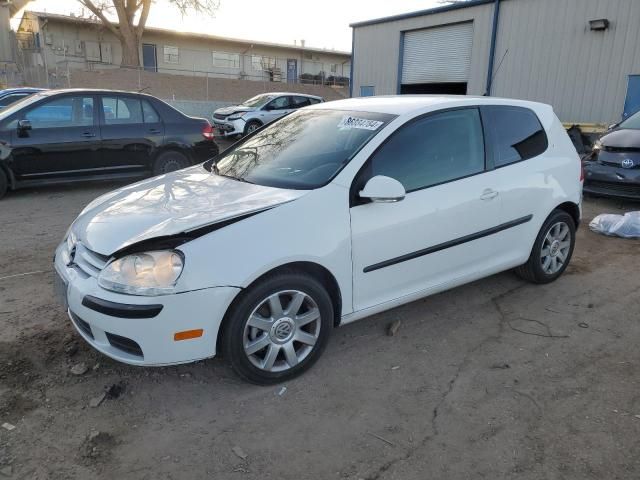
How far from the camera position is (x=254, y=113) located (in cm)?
1599

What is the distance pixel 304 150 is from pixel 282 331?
52.6 inches

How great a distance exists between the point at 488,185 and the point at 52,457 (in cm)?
316

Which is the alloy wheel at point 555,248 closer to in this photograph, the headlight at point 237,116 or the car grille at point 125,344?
the car grille at point 125,344

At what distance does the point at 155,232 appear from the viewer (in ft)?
9.00

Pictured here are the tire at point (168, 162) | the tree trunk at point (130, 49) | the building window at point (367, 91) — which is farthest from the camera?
the tree trunk at point (130, 49)

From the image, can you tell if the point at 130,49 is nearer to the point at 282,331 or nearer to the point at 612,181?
the point at 612,181

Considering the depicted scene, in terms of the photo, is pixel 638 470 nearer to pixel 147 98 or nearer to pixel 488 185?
pixel 488 185

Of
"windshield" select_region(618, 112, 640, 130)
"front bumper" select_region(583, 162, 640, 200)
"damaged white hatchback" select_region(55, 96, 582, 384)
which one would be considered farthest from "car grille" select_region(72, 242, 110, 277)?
"windshield" select_region(618, 112, 640, 130)

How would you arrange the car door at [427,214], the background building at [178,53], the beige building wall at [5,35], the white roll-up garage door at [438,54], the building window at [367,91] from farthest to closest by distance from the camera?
the beige building wall at [5,35], the background building at [178,53], the building window at [367,91], the white roll-up garage door at [438,54], the car door at [427,214]

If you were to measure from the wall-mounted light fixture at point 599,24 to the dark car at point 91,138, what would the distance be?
1061 centimetres

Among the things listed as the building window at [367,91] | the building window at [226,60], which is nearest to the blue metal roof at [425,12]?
the building window at [367,91]

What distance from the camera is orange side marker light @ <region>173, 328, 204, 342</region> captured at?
2625 millimetres

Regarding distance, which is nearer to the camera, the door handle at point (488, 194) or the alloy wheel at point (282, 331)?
the alloy wheel at point (282, 331)

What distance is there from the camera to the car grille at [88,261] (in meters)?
2.77
